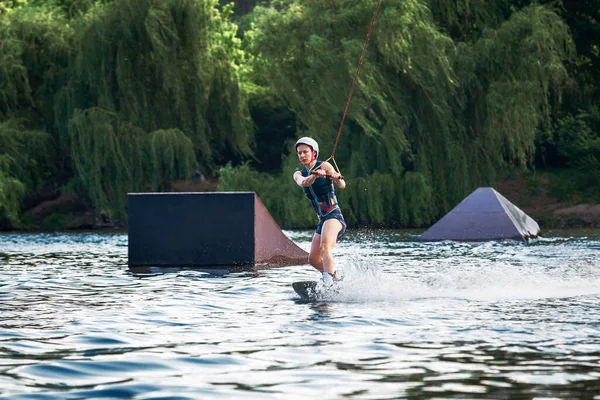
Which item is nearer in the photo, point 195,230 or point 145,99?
point 195,230

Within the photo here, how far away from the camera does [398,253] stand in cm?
1762

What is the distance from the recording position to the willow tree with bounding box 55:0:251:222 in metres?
27.6

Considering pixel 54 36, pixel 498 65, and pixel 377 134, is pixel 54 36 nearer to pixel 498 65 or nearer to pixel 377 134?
pixel 377 134

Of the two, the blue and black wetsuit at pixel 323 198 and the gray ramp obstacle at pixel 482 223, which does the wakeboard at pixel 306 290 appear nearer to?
the blue and black wetsuit at pixel 323 198

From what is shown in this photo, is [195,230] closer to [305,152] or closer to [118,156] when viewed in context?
[305,152]

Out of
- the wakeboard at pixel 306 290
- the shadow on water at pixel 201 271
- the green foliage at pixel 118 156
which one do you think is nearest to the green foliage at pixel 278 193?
the green foliage at pixel 118 156

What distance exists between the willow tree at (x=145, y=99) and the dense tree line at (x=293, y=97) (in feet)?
0.13

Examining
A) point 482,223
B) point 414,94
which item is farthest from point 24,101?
point 482,223

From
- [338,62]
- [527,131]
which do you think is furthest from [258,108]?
[527,131]

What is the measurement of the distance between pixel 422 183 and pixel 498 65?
3594mm

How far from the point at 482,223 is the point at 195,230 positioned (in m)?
8.36

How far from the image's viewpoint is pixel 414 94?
27.6 meters

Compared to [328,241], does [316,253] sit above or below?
below

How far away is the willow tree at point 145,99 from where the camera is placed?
27.6 meters
